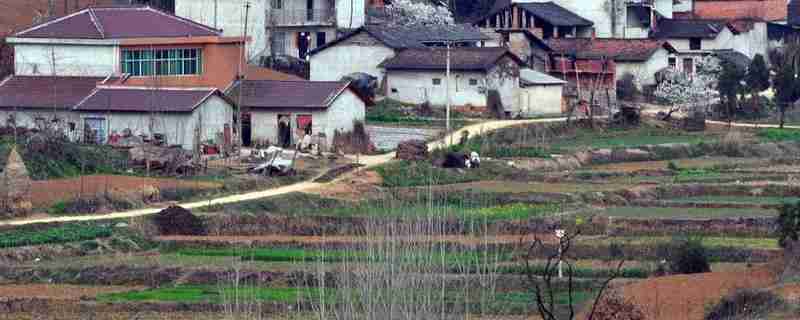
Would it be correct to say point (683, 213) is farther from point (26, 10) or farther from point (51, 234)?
point (26, 10)

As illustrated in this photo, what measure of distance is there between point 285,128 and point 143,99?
3535 mm

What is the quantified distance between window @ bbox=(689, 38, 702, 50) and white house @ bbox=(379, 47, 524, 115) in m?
11.9

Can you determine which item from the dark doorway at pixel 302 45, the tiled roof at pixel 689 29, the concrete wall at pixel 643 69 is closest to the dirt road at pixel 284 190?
the dark doorway at pixel 302 45

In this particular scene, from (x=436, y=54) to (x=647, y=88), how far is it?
29.3 ft

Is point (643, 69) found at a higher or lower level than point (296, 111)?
higher

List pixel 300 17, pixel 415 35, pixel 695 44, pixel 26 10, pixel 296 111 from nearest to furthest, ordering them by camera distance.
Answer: pixel 296 111, pixel 415 35, pixel 300 17, pixel 26 10, pixel 695 44

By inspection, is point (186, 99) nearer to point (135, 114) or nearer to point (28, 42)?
point (135, 114)

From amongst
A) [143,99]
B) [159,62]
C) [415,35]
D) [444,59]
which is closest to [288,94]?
[159,62]

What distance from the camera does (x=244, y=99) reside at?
39688 mm

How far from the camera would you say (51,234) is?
2733 cm

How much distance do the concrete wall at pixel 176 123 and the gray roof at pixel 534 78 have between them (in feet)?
36.2

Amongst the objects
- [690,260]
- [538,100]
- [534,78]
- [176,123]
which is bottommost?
[690,260]

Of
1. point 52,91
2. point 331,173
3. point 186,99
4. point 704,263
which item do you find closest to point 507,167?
point 331,173

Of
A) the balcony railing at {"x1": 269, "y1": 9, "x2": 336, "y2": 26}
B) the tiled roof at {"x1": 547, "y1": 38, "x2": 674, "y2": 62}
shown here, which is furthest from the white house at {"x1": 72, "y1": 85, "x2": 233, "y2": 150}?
the tiled roof at {"x1": 547, "y1": 38, "x2": 674, "y2": 62}
